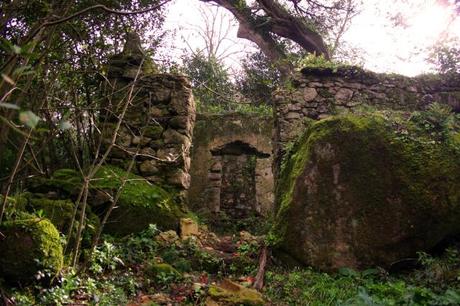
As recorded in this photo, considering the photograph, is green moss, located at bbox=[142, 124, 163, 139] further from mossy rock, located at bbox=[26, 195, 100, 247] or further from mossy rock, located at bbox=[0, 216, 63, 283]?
mossy rock, located at bbox=[0, 216, 63, 283]

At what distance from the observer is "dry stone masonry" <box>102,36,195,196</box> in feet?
18.8

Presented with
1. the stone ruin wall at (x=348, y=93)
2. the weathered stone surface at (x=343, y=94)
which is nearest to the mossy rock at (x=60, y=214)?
the stone ruin wall at (x=348, y=93)

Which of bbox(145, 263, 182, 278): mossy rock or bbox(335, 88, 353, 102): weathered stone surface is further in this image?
bbox(335, 88, 353, 102): weathered stone surface

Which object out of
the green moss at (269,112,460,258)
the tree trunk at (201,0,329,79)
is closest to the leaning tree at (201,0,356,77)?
the tree trunk at (201,0,329,79)

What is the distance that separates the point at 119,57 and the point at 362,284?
4.66m

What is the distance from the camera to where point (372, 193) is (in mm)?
4180

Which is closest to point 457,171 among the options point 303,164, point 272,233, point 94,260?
point 303,164

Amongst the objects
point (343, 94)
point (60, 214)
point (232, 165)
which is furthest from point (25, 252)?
point (232, 165)

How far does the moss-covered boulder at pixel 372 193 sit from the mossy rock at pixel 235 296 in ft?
3.25

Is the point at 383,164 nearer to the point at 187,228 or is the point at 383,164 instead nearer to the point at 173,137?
the point at 187,228

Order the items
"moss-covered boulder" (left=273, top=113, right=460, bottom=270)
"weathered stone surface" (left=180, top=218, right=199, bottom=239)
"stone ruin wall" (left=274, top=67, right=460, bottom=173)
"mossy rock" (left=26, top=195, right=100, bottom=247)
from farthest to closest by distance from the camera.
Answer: "stone ruin wall" (left=274, top=67, right=460, bottom=173), "weathered stone surface" (left=180, top=218, right=199, bottom=239), "moss-covered boulder" (left=273, top=113, right=460, bottom=270), "mossy rock" (left=26, top=195, right=100, bottom=247)

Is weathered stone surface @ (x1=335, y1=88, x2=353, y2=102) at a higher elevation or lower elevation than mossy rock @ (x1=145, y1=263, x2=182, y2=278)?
higher

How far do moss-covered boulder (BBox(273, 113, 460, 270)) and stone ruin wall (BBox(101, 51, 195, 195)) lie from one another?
184cm

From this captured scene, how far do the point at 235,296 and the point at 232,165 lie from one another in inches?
272
